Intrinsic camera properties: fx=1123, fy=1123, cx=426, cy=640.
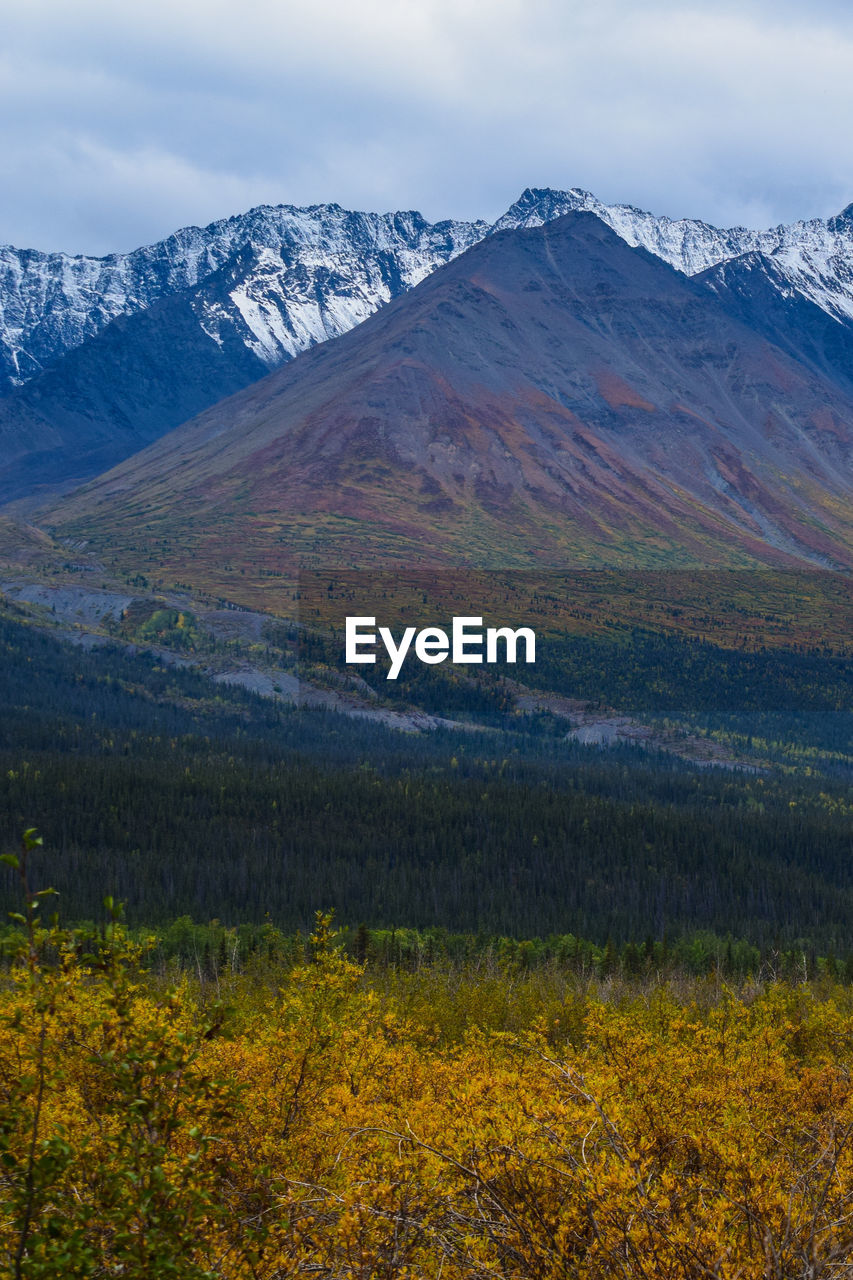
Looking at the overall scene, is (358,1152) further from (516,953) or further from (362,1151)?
(516,953)

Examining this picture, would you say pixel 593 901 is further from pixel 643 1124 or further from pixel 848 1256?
pixel 848 1256

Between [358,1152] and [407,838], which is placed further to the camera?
[407,838]

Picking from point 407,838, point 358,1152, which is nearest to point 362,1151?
point 358,1152

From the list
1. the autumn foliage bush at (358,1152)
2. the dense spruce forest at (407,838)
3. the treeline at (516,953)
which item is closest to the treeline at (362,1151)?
the autumn foliage bush at (358,1152)

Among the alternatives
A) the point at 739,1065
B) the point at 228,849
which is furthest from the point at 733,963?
the point at 739,1065

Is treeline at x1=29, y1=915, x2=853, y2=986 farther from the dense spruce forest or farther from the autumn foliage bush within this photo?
the autumn foliage bush

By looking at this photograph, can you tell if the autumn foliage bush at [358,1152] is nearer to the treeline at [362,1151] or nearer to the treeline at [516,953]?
the treeline at [362,1151]
